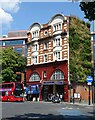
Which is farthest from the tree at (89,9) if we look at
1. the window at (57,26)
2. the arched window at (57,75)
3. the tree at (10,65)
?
the tree at (10,65)

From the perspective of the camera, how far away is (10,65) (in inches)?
2771

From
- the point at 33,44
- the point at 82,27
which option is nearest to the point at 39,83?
the point at 33,44

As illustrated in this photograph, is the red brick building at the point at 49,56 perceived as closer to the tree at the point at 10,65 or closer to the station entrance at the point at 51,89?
the station entrance at the point at 51,89

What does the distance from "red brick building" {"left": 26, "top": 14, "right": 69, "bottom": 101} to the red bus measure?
814 cm

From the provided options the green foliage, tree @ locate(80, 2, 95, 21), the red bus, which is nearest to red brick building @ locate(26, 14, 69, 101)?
the green foliage

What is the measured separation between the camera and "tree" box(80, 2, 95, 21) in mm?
14312

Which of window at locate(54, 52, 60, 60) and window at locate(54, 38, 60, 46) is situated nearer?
window at locate(54, 52, 60, 60)

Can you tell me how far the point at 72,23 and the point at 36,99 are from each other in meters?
16.6

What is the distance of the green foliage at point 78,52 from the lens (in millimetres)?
59656

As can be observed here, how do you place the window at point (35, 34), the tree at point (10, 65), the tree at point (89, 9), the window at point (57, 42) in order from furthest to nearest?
the window at point (35, 34), the tree at point (10, 65), the window at point (57, 42), the tree at point (89, 9)

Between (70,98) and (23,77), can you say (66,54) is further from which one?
(23,77)

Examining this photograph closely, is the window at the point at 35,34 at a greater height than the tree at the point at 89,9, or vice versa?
the window at the point at 35,34

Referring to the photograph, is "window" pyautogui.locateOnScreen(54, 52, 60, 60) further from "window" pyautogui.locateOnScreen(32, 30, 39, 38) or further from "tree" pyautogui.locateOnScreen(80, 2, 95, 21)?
"tree" pyautogui.locateOnScreen(80, 2, 95, 21)

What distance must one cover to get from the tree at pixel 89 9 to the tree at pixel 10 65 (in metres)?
54.5
